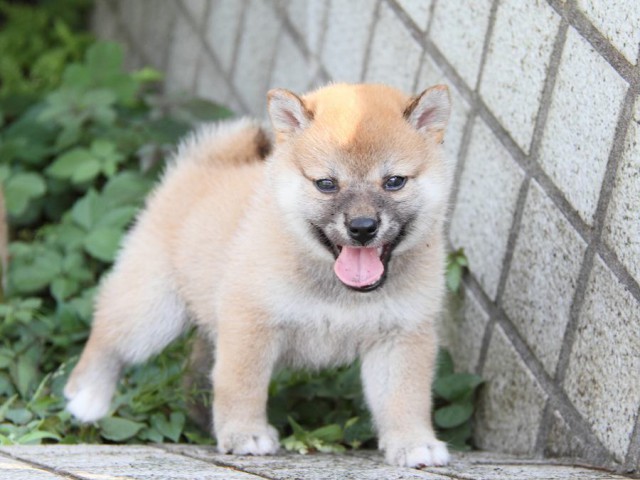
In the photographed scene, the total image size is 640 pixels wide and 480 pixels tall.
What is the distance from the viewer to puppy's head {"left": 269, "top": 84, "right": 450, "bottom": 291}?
2.88 metres

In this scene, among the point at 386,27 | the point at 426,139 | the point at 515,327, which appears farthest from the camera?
the point at 386,27

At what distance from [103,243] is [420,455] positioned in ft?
5.68

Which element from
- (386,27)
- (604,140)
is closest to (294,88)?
(386,27)

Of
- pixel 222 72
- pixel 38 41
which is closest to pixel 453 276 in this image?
pixel 222 72

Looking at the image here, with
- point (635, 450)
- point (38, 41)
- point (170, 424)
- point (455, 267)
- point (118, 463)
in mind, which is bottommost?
point (118, 463)

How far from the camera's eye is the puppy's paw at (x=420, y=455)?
117 inches

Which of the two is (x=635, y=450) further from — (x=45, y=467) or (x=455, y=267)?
(x=45, y=467)

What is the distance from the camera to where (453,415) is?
3492mm

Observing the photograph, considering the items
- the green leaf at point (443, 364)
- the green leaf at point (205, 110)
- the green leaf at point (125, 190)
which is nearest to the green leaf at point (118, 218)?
the green leaf at point (125, 190)

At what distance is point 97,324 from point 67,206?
4.57 ft

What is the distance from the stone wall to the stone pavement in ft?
0.63

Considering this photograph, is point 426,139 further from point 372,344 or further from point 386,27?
point 386,27

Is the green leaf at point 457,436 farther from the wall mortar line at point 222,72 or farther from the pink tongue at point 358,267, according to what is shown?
the wall mortar line at point 222,72

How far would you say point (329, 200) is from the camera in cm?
291
